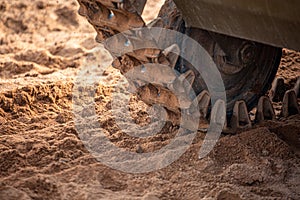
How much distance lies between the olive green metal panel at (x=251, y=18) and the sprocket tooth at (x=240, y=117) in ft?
2.15

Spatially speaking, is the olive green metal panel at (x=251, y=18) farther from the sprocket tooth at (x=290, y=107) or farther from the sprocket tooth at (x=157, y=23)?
the sprocket tooth at (x=290, y=107)

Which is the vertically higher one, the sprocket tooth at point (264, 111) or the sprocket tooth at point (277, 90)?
the sprocket tooth at point (264, 111)

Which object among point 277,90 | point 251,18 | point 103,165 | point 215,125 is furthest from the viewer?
point 277,90

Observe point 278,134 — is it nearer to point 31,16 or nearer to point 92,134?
point 92,134

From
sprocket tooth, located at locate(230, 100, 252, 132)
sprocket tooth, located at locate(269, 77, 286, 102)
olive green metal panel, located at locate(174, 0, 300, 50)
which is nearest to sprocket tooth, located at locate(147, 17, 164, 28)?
olive green metal panel, located at locate(174, 0, 300, 50)

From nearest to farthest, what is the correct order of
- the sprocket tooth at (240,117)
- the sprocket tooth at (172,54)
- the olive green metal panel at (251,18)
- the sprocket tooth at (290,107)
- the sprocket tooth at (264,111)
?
the olive green metal panel at (251,18) → the sprocket tooth at (172,54) → the sprocket tooth at (240,117) → the sprocket tooth at (264,111) → the sprocket tooth at (290,107)

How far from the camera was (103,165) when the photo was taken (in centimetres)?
368

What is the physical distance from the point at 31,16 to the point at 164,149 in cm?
352

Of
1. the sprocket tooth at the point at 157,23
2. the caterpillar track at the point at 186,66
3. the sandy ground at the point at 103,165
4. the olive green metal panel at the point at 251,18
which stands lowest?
the sandy ground at the point at 103,165

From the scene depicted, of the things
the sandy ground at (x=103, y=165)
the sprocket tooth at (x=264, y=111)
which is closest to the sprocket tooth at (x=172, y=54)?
the sandy ground at (x=103, y=165)

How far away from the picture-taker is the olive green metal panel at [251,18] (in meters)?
2.93

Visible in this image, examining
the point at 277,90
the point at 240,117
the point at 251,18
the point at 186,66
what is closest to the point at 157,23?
the point at 186,66

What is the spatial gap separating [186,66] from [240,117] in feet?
1.67

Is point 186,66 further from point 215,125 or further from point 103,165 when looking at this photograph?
point 103,165
